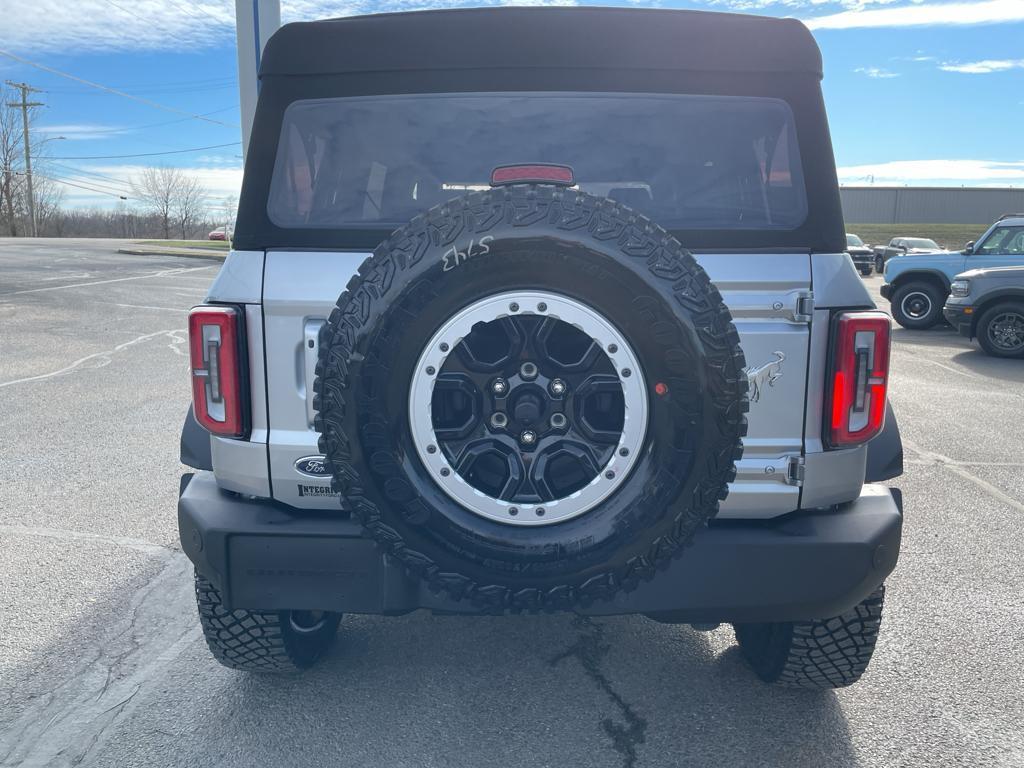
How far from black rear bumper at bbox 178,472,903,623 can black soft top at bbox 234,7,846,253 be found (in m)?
0.83

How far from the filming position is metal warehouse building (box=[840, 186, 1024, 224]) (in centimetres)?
7588

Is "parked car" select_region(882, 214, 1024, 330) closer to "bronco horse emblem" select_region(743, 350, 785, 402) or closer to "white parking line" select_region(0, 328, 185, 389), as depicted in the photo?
"white parking line" select_region(0, 328, 185, 389)

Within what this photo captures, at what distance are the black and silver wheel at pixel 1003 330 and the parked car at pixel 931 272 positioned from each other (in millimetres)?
2200

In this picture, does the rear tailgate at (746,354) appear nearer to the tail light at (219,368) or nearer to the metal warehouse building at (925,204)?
the tail light at (219,368)

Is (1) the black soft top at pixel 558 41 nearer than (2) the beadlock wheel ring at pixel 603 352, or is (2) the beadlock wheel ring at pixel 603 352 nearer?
(2) the beadlock wheel ring at pixel 603 352

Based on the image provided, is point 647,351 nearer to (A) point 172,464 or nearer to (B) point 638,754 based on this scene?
(B) point 638,754

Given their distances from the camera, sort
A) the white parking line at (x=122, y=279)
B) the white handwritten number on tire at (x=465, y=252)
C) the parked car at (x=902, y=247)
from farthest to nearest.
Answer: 1. the parked car at (x=902, y=247)
2. the white parking line at (x=122, y=279)
3. the white handwritten number on tire at (x=465, y=252)

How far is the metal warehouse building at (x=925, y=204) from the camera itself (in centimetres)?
7588

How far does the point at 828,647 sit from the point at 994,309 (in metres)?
10.9

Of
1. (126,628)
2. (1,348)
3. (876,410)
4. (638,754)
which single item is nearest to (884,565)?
(876,410)

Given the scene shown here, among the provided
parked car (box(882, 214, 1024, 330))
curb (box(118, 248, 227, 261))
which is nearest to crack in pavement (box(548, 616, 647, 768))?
parked car (box(882, 214, 1024, 330))

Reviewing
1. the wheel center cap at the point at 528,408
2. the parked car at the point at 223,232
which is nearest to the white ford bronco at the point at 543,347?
the wheel center cap at the point at 528,408

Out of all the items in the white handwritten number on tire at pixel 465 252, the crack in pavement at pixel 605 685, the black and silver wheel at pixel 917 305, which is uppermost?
the white handwritten number on tire at pixel 465 252

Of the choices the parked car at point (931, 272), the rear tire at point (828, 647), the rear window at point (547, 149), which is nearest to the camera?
the rear window at point (547, 149)
